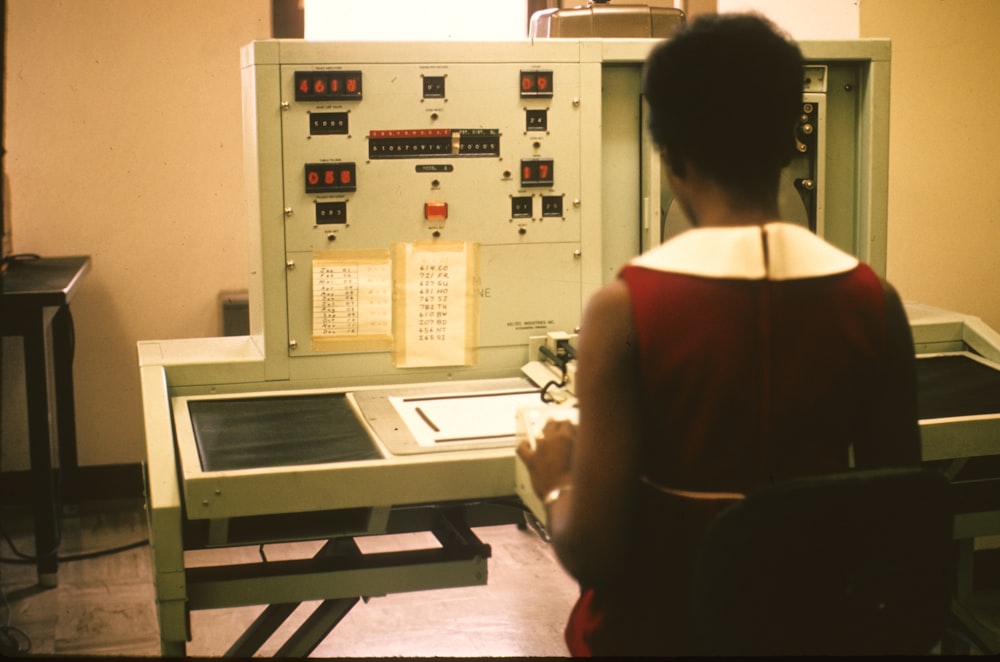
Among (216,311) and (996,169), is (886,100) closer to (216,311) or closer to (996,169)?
(996,169)

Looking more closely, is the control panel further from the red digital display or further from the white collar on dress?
the white collar on dress

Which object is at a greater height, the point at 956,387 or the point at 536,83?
the point at 536,83

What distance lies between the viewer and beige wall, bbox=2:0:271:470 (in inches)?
155

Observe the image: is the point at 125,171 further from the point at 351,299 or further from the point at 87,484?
the point at 351,299

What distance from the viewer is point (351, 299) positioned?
2078 millimetres

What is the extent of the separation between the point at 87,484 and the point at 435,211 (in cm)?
259

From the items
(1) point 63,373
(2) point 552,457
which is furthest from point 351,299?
(1) point 63,373

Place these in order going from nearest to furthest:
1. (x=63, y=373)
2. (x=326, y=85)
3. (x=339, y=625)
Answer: (x=326, y=85)
(x=339, y=625)
(x=63, y=373)

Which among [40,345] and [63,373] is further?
[63,373]

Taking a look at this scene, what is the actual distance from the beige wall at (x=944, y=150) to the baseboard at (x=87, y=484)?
9.22 ft

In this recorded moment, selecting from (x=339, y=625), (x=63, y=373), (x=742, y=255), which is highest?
(x=742, y=255)

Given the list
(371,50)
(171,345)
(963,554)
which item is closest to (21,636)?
(171,345)

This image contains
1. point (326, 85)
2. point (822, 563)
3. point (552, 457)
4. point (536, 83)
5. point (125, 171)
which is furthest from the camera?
point (125, 171)

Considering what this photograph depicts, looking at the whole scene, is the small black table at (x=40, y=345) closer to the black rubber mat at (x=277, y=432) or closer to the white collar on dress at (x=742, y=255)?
the black rubber mat at (x=277, y=432)
